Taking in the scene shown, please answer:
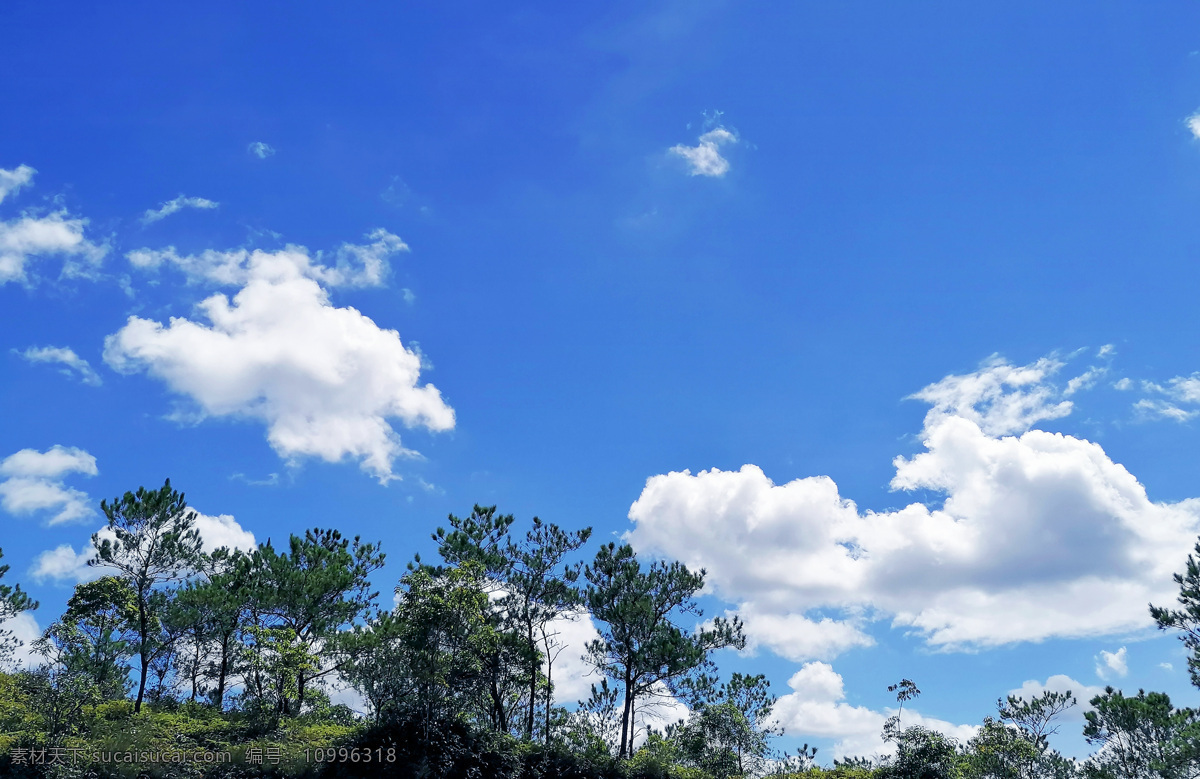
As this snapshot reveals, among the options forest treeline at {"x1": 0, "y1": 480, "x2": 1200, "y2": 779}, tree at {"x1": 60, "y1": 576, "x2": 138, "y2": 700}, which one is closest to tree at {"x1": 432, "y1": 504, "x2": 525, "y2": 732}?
forest treeline at {"x1": 0, "y1": 480, "x2": 1200, "y2": 779}

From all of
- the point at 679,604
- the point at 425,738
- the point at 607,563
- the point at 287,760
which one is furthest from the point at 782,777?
the point at 287,760

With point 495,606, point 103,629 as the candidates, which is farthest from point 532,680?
point 103,629

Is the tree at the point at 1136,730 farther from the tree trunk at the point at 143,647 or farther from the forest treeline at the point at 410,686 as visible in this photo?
the tree trunk at the point at 143,647

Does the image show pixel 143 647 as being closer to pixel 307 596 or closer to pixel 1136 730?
pixel 307 596

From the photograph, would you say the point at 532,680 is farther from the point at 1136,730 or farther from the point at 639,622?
the point at 1136,730

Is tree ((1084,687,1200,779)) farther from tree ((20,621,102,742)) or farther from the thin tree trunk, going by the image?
tree ((20,621,102,742))

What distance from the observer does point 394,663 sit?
92.4 feet

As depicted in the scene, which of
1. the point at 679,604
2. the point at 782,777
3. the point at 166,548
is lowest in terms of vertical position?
the point at 782,777

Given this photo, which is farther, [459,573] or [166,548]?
[166,548]

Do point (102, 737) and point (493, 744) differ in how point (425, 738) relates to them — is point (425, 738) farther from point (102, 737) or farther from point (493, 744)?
point (102, 737)

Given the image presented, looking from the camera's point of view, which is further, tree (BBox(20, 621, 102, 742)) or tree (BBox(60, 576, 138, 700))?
tree (BBox(60, 576, 138, 700))

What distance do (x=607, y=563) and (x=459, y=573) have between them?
37.5 ft

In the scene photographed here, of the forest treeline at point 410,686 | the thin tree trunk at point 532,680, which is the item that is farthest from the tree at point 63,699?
the thin tree trunk at point 532,680

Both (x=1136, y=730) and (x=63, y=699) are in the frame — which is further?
(x=1136, y=730)
